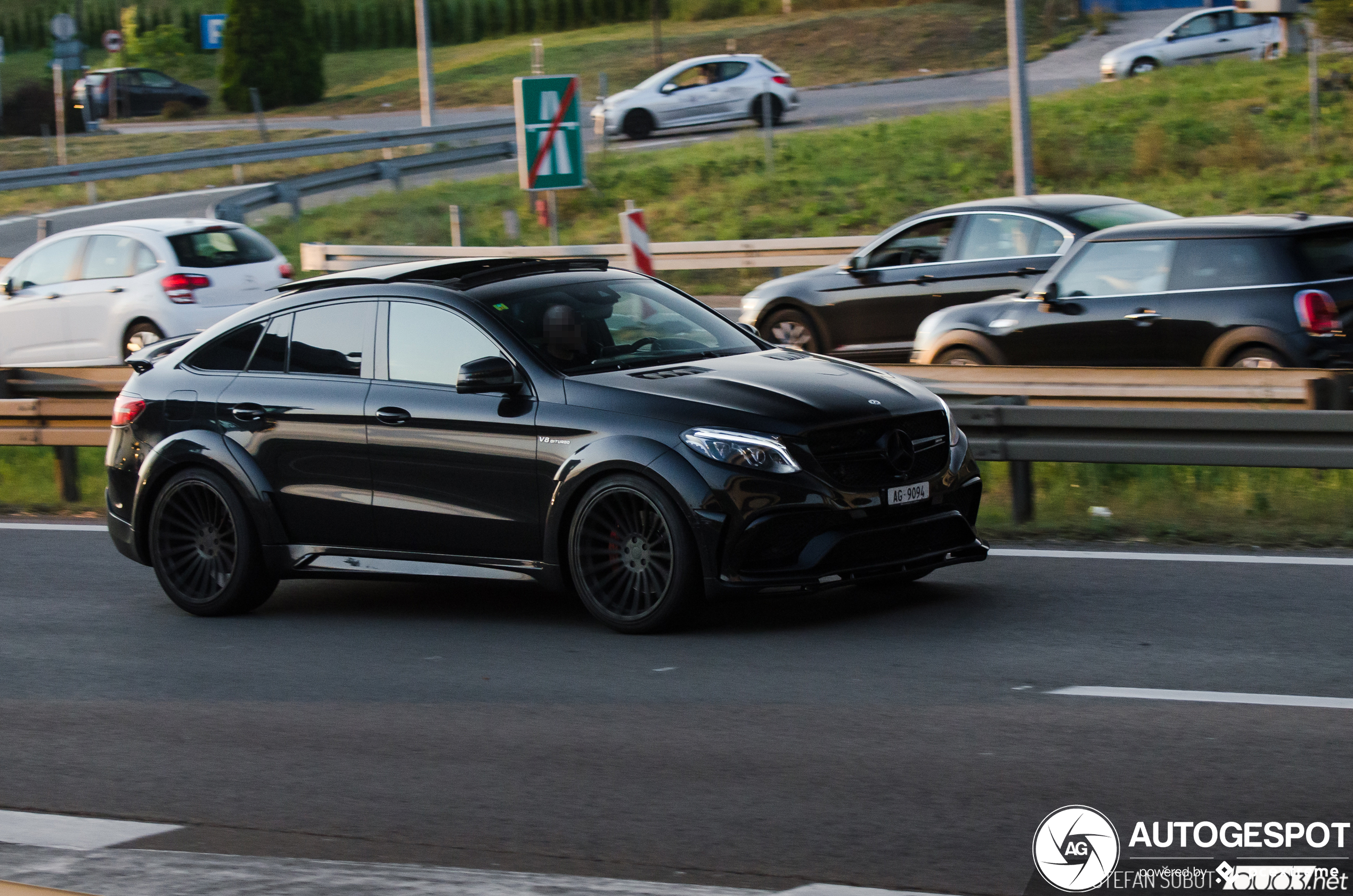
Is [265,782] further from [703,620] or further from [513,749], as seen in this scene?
[703,620]

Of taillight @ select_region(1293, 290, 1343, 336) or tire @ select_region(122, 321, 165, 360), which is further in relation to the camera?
tire @ select_region(122, 321, 165, 360)

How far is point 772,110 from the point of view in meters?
37.3

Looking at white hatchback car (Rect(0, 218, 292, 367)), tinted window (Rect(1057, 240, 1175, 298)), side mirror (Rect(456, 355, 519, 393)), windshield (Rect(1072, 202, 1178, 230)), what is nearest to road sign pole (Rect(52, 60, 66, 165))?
white hatchback car (Rect(0, 218, 292, 367))

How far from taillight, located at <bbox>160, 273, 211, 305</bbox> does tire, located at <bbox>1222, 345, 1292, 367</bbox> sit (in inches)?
403

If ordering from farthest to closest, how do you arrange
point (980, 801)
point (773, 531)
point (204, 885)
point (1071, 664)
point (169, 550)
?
1. point (169, 550)
2. point (773, 531)
3. point (1071, 664)
4. point (980, 801)
5. point (204, 885)

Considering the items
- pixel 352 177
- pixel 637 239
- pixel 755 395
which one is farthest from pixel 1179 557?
pixel 352 177

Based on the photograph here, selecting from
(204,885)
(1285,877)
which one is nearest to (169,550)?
(204,885)

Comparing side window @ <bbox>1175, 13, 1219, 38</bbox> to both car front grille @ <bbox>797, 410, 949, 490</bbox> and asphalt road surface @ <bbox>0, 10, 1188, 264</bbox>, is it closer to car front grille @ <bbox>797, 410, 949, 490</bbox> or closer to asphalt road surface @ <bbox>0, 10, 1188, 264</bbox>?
asphalt road surface @ <bbox>0, 10, 1188, 264</bbox>

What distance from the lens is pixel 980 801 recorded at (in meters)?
5.46

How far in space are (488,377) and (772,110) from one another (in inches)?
1182

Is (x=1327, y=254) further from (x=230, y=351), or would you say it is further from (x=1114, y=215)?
(x=230, y=351)

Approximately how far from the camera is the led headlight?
24.9ft

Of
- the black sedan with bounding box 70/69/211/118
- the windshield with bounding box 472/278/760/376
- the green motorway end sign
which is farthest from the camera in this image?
the black sedan with bounding box 70/69/211/118

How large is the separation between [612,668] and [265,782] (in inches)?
67.1
